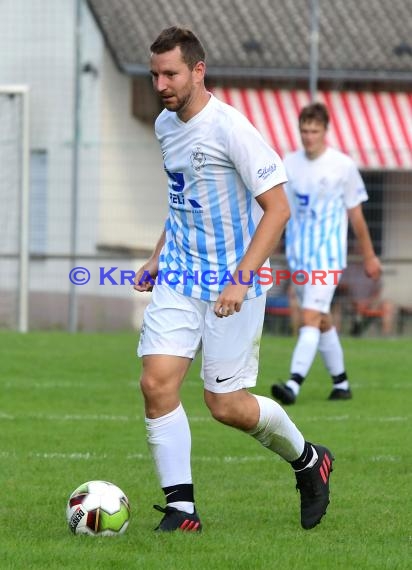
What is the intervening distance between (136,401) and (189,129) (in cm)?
543

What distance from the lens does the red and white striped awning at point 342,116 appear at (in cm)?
2125

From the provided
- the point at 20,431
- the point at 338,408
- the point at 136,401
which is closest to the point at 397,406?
the point at 338,408

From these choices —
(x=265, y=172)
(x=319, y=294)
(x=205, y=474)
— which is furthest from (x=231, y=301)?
(x=319, y=294)

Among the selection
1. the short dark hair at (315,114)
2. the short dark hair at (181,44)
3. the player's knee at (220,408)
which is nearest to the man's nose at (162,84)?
the short dark hair at (181,44)

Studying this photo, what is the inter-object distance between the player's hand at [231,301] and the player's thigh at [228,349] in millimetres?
295

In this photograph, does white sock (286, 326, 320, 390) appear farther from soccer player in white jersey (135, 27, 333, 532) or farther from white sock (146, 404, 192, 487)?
white sock (146, 404, 192, 487)

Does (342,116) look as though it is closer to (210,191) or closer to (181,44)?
(210,191)

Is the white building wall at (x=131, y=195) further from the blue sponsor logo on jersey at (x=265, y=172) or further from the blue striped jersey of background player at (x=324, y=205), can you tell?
the blue sponsor logo on jersey at (x=265, y=172)

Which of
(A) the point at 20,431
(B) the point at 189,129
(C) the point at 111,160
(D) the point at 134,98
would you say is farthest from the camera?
(D) the point at 134,98

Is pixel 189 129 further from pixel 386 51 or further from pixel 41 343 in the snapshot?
pixel 386 51

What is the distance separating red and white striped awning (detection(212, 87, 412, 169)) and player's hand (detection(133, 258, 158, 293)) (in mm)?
14035

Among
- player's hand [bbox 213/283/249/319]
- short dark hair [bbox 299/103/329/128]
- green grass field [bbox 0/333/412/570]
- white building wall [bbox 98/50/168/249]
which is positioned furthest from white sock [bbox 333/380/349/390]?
white building wall [bbox 98/50/168/249]

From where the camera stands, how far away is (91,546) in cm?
600

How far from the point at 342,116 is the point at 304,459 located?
15537 millimetres
